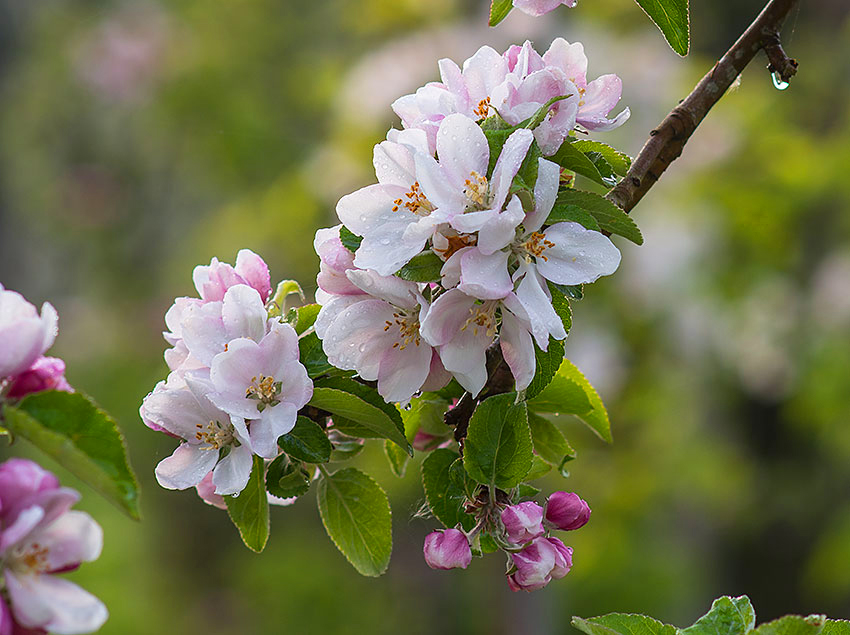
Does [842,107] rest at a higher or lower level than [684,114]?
lower

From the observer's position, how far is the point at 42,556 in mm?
561

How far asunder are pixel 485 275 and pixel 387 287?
0.08 metres

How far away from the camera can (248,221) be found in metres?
3.07

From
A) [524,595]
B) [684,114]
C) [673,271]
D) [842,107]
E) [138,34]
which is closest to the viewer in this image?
[684,114]

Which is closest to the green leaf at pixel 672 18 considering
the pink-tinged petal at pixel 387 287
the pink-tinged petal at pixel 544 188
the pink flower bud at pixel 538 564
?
the pink-tinged petal at pixel 544 188

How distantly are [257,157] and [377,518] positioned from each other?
3111 millimetres

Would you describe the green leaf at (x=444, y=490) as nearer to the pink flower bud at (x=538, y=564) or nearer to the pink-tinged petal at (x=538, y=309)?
the pink flower bud at (x=538, y=564)

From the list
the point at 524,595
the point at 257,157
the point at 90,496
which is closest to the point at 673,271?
the point at 524,595

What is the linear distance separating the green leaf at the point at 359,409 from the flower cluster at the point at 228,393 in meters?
0.02

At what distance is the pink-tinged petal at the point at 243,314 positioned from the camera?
69cm

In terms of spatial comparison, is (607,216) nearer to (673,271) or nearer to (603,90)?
(603,90)

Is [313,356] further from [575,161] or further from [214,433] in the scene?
[575,161]

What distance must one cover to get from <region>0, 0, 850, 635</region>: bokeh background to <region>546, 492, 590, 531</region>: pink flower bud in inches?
15.3

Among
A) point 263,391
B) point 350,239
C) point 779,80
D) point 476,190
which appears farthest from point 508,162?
point 779,80
